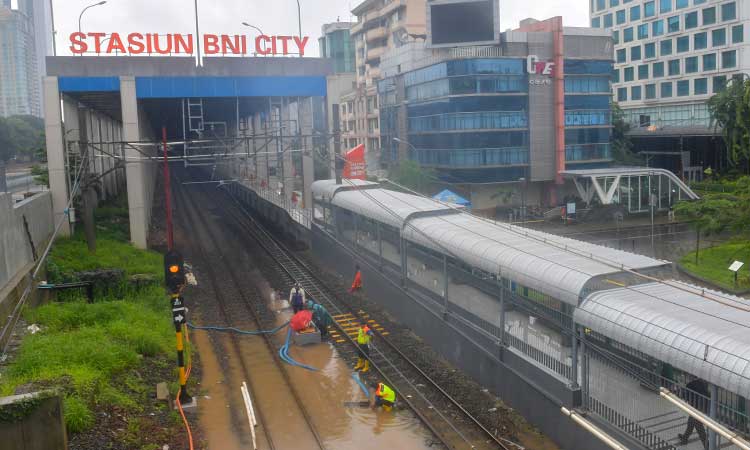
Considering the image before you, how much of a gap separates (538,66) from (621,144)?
13.5m

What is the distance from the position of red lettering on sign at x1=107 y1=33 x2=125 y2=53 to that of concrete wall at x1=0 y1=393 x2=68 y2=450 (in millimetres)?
21802

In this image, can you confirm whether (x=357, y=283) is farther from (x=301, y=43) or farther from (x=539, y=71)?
(x=539, y=71)

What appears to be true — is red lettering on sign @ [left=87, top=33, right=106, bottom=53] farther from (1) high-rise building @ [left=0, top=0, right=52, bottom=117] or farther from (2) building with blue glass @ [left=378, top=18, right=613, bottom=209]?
(1) high-rise building @ [left=0, top=0, right=52, bottom=117]

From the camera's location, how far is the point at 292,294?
20703 mm

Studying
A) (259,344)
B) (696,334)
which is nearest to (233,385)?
(259,344)

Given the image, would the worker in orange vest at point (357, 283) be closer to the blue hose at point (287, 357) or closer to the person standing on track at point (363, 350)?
the blue hose at point (287, 357)

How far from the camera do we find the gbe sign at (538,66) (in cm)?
4231

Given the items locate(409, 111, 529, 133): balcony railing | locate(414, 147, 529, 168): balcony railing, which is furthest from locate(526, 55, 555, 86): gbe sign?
locate(414, 147, 529, 168): balcony railing

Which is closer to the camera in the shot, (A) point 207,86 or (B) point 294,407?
(B) point 294,407

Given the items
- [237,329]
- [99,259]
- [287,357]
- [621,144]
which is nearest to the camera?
[287,357]

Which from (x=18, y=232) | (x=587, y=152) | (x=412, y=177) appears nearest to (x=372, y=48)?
(x=587, y=152)

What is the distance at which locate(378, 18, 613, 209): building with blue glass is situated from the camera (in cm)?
4197

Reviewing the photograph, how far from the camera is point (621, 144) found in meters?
52.3

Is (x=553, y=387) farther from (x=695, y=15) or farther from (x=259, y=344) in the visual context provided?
(x=695, y=15)
